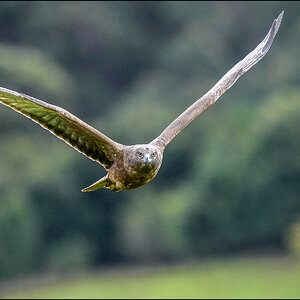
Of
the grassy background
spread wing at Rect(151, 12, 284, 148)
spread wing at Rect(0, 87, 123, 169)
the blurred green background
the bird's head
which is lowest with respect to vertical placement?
the bird's head

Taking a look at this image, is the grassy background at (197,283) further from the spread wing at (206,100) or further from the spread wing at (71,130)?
the spread wing at (71,130)

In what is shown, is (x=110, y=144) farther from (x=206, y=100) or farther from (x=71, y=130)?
(x=206, y=100)

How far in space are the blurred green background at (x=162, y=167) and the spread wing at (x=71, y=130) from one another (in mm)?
25633

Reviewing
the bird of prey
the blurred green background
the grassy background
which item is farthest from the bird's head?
the blurred green background

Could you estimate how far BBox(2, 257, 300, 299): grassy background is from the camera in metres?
39.1

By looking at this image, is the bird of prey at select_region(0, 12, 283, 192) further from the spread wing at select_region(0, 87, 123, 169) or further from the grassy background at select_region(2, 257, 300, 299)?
the grassy background at select_region(2, 257, 300, 299)

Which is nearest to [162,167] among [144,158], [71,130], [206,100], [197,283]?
→ [197,283]

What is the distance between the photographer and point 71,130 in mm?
13672

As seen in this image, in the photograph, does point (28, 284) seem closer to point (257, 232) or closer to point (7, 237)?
point (7, 237)

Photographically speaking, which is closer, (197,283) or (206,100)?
(206,100)

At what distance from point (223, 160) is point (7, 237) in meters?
9.56

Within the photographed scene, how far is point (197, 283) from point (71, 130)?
28346 mm

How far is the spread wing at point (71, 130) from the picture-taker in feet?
43.3

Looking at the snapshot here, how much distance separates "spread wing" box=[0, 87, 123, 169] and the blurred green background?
84.1 ft
